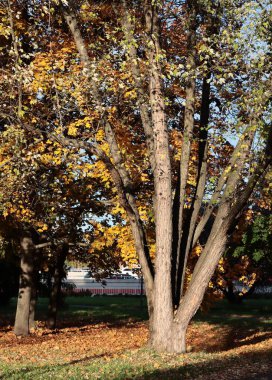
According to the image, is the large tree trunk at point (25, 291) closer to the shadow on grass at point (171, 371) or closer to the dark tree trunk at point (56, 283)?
the dark tree trunk at point (56, 283)

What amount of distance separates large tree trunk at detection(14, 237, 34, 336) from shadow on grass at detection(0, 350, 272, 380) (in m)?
10.8

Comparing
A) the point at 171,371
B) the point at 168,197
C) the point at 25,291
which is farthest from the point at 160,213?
the point at 25,291

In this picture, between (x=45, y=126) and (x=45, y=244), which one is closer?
(x=45, y=126)

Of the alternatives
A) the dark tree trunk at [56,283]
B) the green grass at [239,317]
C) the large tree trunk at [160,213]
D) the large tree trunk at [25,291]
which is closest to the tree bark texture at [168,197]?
the large tree trunk at [160,213]

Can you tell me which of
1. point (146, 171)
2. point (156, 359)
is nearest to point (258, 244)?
point (146, 171)

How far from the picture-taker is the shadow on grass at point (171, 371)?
990 cm

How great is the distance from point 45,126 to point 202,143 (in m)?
4.82

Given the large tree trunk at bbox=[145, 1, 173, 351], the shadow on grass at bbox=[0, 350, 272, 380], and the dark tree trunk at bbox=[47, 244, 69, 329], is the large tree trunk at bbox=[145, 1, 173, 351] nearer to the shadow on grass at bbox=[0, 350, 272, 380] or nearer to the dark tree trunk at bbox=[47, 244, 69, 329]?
the shadow on grass at bbox=[0, 350, 272, 380]

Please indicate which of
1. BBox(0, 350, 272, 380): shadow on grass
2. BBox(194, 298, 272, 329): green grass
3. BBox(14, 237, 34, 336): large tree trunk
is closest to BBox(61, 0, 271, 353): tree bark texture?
BBox(0, 350, 272, 380): shadow on grass

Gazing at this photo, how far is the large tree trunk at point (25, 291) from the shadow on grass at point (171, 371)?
10.8m

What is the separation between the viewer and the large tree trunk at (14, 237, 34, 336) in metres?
22.4

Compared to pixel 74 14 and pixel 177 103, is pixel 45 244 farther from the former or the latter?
pixel 74 14

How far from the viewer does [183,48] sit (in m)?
17.5

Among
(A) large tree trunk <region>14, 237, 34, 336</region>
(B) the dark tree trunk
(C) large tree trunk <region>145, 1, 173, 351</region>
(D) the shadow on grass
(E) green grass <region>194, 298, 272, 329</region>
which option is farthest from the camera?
(E) green grass <region>194, 298, 272, 329</region>
